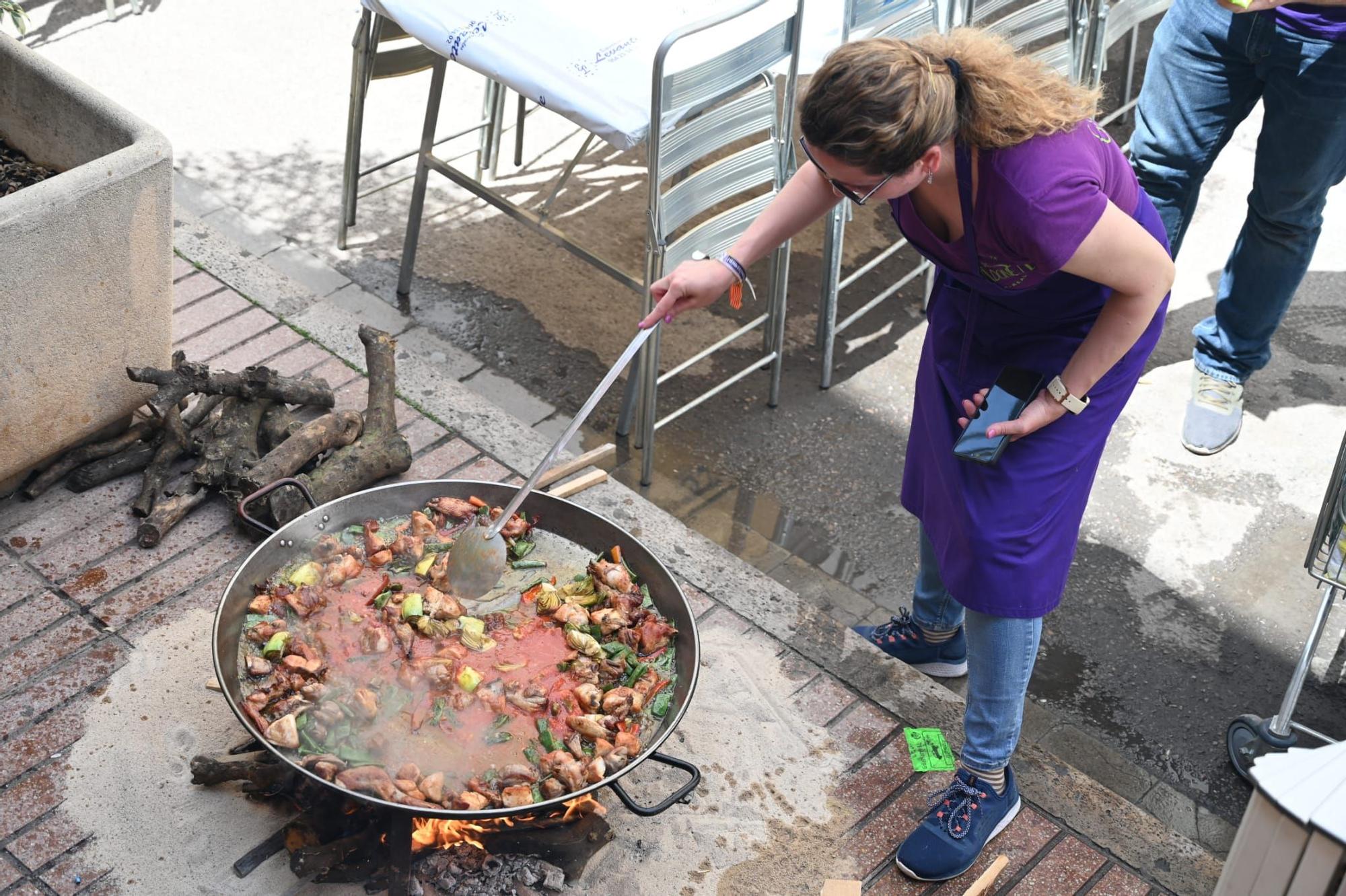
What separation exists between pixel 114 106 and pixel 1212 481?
372cm

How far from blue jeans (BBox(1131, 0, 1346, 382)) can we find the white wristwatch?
1.93 metres

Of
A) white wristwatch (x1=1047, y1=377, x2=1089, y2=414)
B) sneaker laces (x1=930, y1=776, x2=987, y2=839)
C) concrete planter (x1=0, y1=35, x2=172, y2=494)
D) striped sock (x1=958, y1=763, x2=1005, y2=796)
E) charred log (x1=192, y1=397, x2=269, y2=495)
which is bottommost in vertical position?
sneaker laces (x1=930, y1=776, x2=987, y2=839)

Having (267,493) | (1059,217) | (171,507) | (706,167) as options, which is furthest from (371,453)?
(1059,217)

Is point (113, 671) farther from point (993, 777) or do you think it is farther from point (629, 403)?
point (993, 777)

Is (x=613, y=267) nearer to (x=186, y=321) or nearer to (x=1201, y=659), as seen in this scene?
(x=186, y=321)

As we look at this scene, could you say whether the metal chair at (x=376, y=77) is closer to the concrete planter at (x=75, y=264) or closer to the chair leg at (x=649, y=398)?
the concrete planter at (x=75, y=264)

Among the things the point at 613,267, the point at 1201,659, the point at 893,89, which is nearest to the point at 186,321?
the point at 613,267

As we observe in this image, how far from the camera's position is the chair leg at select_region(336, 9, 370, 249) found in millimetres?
4551

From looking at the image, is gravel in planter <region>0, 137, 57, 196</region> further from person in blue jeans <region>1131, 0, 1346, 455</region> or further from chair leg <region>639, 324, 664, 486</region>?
person in blue jeans <region>1131, 0, 1346, 455</region>

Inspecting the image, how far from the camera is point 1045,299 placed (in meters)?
2.59

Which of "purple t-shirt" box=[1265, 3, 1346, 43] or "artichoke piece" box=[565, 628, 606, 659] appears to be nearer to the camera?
"artichoke piece" box=[565, 628, 606, 659]

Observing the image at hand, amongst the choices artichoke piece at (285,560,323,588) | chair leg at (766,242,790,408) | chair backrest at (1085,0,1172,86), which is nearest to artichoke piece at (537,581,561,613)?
artichoke piece at (285,560,323,588)

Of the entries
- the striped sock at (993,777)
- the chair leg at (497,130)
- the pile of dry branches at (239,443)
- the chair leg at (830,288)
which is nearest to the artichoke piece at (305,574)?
the pile of dry branches at (239,443)

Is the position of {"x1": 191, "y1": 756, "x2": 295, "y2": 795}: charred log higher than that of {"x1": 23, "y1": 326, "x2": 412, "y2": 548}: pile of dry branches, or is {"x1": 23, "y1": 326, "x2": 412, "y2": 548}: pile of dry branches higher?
{"x1": 23, "y1": 326, "x2": 412, "y2": 548}: pile of dry branches
